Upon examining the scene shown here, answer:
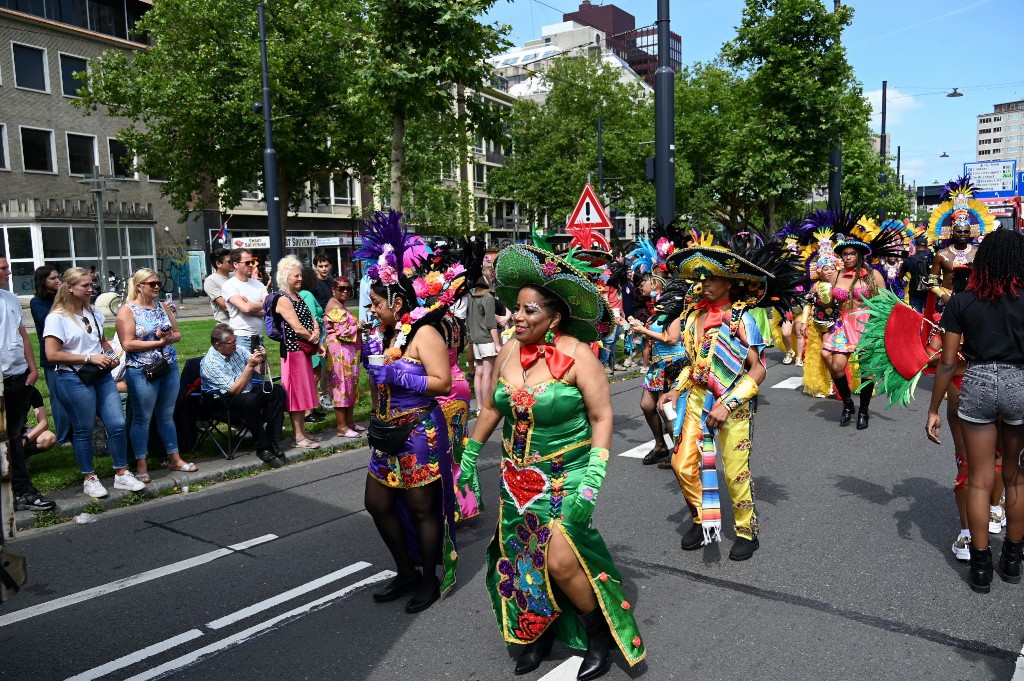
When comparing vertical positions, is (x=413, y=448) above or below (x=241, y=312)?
below

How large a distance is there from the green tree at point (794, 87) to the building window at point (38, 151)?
28.0 meters

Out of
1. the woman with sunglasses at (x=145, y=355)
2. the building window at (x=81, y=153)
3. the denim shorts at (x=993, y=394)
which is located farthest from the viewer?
the building window at (x=81, y=153)


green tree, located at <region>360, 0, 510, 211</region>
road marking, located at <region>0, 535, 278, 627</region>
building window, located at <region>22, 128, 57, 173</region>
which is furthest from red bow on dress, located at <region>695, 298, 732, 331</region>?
building window, located at <region>22, 128, 57, 173</region>

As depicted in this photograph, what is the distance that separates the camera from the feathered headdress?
8.06 meters

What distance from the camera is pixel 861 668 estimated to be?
141 inches

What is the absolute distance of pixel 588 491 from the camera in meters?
3.38

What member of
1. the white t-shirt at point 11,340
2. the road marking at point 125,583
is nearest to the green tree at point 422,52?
the white t-shirt at point 11,340

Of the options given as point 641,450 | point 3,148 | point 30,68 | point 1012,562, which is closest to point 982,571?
point 1012,562

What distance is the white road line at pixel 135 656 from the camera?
149 inches

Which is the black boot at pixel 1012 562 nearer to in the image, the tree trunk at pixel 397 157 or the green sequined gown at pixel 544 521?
the green sequined gown at pixel 544 521

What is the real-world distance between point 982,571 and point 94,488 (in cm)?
638

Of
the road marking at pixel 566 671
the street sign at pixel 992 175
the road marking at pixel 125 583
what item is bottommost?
the road marking at pixel 125 583

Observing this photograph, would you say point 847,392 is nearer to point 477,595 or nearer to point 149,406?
point 477,595

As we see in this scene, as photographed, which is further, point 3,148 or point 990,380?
point 3,148
